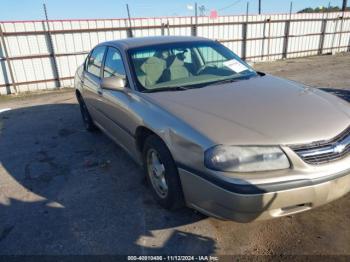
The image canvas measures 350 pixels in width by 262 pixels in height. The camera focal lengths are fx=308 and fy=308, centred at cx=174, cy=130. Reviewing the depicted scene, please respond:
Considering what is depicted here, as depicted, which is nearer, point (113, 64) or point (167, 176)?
point (167, 176)

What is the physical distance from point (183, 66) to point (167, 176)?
146cm

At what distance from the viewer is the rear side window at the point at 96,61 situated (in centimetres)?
446

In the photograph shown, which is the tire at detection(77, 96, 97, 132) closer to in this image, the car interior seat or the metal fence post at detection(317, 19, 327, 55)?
the car interior seat

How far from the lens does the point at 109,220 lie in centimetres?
293

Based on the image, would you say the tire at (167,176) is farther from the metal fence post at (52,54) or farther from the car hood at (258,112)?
the metal fence post at (52,54)

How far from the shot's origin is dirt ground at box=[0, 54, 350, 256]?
2.52 meters

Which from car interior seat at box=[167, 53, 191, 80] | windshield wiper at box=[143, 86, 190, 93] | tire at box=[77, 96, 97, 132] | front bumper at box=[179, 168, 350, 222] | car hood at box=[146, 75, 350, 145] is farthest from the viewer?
tire at box=[77, 96, 97, 132]

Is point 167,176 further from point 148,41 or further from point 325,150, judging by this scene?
point 148,41

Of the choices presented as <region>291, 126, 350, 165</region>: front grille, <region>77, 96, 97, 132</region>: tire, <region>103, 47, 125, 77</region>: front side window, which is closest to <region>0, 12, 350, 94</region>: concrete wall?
<region>77, 96, 97, 132</region>: tire

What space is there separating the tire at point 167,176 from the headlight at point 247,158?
1.71 feet

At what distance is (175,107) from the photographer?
2.69 m

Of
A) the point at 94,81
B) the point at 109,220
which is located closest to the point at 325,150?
the point at 109,220

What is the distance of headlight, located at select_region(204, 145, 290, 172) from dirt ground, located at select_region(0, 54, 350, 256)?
75 centimetres

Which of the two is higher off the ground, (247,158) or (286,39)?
(247,158)
